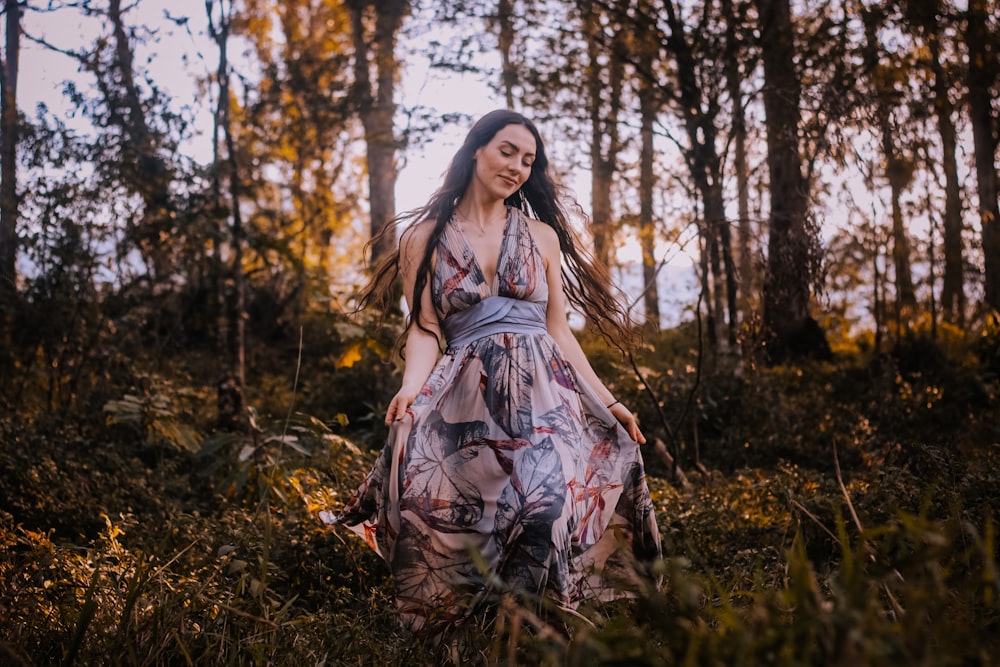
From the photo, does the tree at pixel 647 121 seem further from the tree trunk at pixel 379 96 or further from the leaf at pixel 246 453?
the tree trunk at pixel 379 96

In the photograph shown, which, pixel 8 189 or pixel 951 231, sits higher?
pixel 8 189

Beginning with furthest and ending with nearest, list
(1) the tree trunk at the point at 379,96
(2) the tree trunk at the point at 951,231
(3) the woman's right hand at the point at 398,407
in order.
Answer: (2) the tree trunk at the point at 951,231
(1) the tree trunk at the point at 379,96
(3) the woman's right hand at the point at 398,407

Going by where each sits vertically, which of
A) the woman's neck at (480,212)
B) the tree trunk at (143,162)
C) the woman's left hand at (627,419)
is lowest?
the woman's left hand at (627,419)

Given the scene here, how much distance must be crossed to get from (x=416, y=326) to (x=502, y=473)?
825mm

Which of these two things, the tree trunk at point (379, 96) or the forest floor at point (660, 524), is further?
the tree trunk at point (379, 96)

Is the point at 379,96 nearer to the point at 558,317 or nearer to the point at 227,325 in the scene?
the point at 227,325

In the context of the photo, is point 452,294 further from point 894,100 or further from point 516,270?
point 894,100

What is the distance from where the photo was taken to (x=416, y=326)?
3.56 m

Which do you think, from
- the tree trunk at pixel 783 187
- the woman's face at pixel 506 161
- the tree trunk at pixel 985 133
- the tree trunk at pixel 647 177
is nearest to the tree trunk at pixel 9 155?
the woman's face at pixel 506 161

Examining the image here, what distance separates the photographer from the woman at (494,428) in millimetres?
2982

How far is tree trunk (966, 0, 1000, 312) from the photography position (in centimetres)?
812

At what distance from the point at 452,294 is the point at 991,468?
2.51 metres

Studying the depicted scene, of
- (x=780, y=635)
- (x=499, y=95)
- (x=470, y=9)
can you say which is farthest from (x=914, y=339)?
→ (x=780, y=635)

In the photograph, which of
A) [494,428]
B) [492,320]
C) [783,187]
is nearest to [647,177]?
[783,187]
